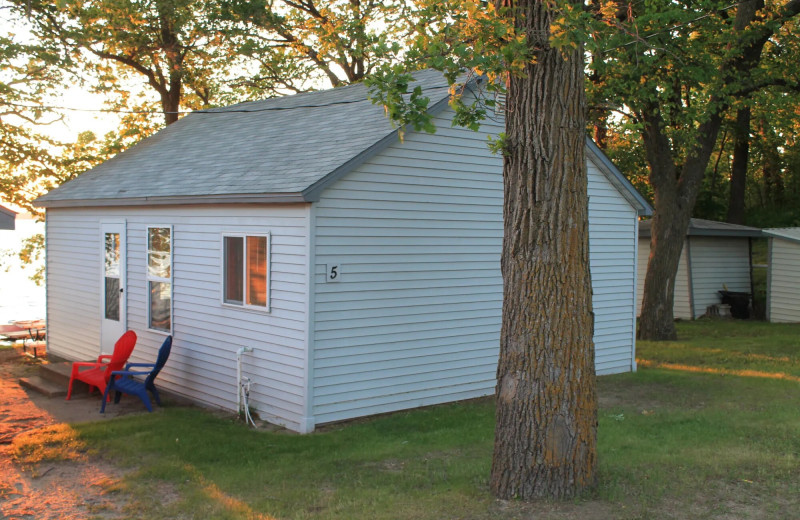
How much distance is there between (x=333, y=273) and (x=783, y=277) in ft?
53.5

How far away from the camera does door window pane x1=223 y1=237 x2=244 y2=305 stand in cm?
997

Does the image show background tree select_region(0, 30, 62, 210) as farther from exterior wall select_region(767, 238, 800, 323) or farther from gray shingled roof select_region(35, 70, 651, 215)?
exterior wall select_region(767, 238, 800, 323)

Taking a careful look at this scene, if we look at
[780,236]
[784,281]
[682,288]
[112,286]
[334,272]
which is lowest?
[682,288]

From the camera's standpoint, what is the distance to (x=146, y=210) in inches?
Answer: 459

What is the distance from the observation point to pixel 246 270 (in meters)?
9.72

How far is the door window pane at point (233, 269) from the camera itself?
997 cm

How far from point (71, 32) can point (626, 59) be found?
14.1 m

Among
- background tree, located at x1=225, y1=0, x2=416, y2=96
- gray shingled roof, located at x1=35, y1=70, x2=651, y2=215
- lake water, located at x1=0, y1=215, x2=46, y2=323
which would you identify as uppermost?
background tree, located at x1=225, y1=0, x2=416, y2=96

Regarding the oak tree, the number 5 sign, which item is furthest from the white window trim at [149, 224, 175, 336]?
the oak tree

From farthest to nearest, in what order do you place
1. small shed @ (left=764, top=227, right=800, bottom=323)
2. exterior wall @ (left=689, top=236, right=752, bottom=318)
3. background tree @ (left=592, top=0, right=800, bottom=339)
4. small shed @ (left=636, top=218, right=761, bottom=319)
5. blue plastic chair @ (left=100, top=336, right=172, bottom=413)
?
exterior wall @ (left=689, top=236, right=752, bottom=318) → small shed @ (left=636, top=218, right=761, bottom=319) → small shed @ (left=764, top=227, right=800, bottom=323) → background tree @ (left=592, top=0, right=800, bottom=339) → blue plastic chair @ (left=100, top=336, right=172, bottom=413)

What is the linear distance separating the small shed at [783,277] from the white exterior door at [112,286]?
16831 mm

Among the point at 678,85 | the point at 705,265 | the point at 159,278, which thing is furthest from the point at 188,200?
the point at 705,265

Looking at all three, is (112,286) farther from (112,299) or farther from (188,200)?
(188,200)

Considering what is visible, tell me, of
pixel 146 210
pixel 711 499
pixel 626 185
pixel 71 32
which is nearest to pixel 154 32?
pixel 71 32
